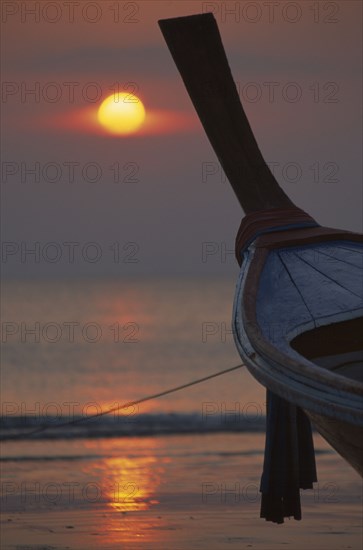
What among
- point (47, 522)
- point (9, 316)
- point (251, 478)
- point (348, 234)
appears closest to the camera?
Answer: point (348, 234)

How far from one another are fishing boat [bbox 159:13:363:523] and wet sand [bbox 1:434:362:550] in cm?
159

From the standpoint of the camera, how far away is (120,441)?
789 inches

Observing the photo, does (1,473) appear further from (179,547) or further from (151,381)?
(151,381)

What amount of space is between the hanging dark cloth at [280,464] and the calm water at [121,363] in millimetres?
11034

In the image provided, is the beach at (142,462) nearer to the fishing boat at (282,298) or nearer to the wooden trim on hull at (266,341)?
the fishing boat at (282,298)

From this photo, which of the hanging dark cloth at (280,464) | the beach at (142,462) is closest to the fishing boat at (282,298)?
the hanging dark cloth at (280,464)

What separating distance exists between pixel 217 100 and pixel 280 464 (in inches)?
126

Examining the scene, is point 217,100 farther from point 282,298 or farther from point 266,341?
point 266,341

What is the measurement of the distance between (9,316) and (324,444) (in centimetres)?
4989

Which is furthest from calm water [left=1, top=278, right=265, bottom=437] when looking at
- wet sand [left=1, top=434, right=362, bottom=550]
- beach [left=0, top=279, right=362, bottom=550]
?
wet sand [left=1, top=434, right=362, bottom=550]

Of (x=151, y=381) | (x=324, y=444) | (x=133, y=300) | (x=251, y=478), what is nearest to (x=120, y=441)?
(x=324, y=444)

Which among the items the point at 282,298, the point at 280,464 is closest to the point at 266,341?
the point at 282,298

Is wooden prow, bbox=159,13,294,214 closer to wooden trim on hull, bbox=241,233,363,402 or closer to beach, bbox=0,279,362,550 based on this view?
wooden trim on hull, bbox=241,233,363,402

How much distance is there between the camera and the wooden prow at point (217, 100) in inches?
421
